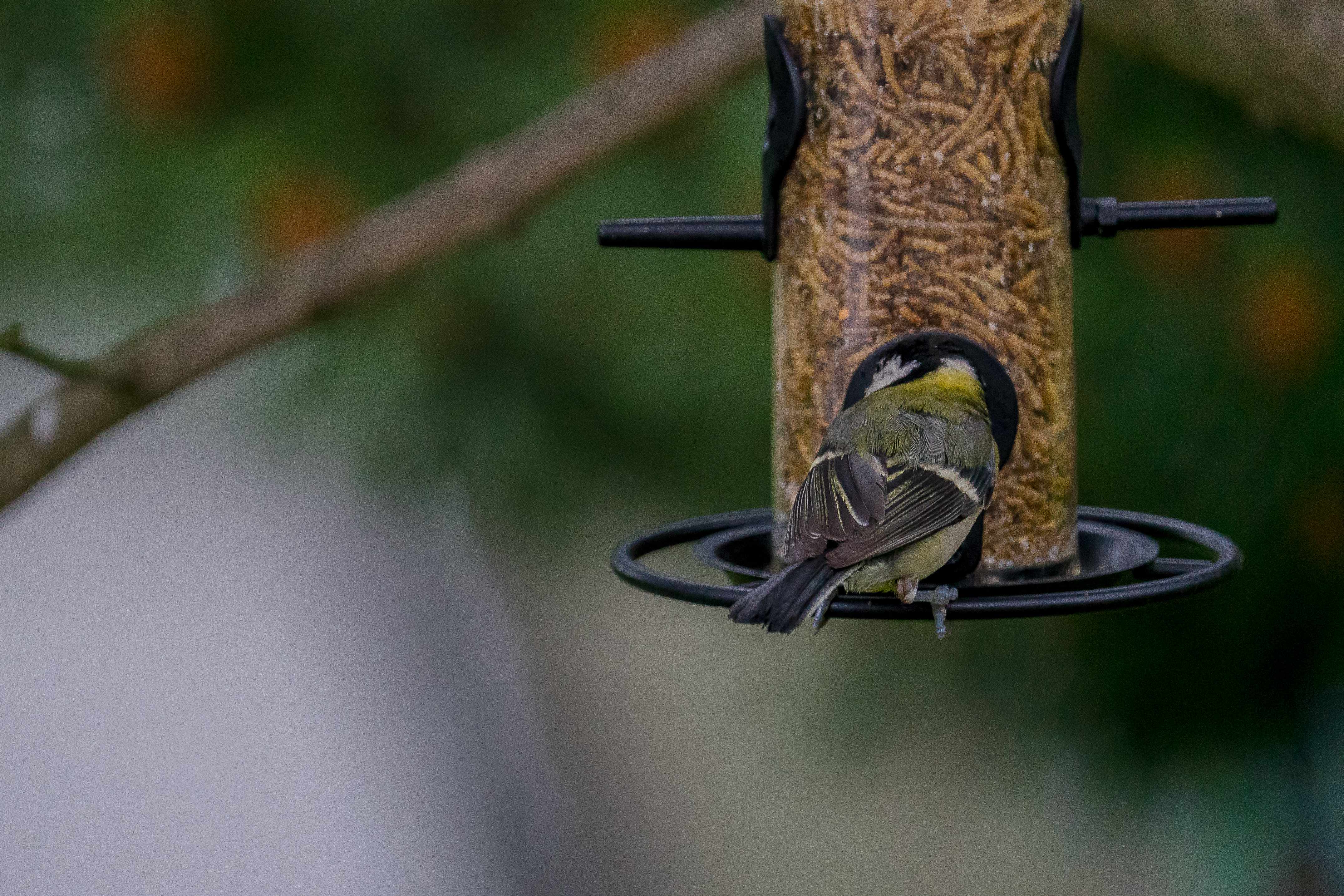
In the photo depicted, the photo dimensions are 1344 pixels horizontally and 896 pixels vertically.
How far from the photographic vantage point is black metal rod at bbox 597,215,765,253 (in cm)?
165

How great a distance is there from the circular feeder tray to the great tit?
41 mm

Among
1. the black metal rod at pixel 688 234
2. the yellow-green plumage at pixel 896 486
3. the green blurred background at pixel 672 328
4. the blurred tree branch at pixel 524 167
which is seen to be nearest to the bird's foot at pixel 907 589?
the yellow-green plumage at pixel 896 486

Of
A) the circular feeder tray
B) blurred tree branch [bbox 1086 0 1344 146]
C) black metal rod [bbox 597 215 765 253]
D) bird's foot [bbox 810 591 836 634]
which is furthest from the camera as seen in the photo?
blurred tree branch [bbox 1086 0 1344 146]

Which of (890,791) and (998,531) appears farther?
(890,791)

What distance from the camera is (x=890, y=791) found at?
2.52m

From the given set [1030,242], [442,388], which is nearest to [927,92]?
[1030,242]

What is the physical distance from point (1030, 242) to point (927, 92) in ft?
0.72

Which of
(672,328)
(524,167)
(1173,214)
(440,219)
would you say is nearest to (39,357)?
(440,219)

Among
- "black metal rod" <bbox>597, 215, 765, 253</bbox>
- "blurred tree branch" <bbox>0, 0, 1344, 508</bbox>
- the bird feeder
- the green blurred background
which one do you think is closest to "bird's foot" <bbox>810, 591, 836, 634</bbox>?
the bird feeder

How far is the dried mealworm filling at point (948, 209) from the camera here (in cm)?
168

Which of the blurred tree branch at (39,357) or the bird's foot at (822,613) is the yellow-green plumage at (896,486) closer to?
the bird's foot at (822,613)

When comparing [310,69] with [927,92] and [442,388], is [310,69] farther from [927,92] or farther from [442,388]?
[927,92]

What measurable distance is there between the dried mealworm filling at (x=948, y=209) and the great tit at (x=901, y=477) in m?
0.07

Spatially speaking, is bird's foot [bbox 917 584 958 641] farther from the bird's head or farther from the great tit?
the bird's head
